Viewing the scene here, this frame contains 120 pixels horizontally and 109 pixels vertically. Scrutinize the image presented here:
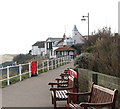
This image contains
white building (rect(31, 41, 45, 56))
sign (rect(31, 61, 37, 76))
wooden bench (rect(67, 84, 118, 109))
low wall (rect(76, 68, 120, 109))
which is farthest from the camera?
white building (rect(31, 41, 45, 56))

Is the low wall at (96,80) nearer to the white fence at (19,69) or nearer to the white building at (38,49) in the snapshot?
the white fence at (19,69)

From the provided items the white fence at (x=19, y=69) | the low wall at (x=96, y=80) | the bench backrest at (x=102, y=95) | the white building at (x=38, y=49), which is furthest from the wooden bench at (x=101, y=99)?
the white building at (x=38, y=49)


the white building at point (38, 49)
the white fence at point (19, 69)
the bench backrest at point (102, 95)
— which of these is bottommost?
the white fence at point (19, 69)

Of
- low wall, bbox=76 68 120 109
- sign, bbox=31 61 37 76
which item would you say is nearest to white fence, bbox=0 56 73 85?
sign, bbox=31 61 37 76

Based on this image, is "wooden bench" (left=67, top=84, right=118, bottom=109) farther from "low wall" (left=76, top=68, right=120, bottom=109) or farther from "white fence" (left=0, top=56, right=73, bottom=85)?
"white fence" (left=0, top=56, right=73, bottom=85)

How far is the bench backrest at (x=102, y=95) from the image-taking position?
4803 mm

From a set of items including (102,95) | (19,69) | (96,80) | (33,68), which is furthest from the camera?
(33,68)

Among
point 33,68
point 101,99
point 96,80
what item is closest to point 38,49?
point 33,68

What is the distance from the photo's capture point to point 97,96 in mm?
5633

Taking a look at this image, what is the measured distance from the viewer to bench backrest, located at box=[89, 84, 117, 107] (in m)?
4.80

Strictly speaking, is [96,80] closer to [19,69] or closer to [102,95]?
[102,95]

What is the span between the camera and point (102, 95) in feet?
17.6

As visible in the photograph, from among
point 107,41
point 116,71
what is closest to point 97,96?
point 116,71

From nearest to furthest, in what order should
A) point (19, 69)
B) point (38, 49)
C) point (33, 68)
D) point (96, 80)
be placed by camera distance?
point (96, 80) < point (19, 69) < point (33, 68) < point (38, 49)
